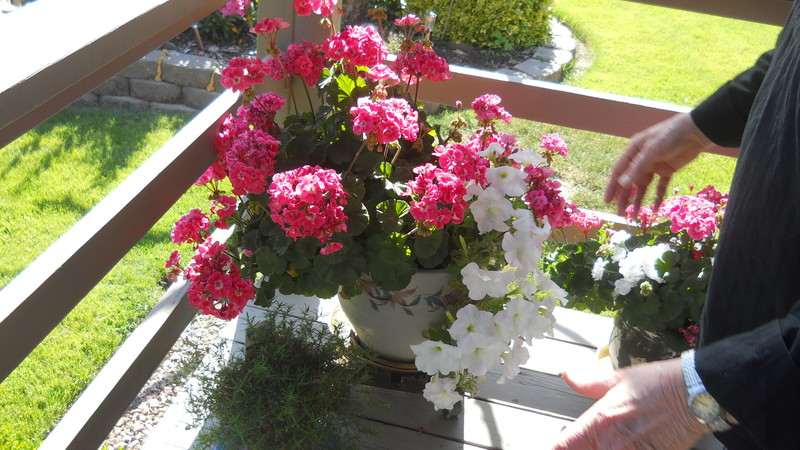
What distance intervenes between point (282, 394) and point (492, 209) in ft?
1.89

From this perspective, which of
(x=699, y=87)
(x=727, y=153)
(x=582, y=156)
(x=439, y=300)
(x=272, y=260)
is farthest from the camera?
(x=699, y=87)

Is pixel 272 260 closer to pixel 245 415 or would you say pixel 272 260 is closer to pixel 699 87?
pixel 245 415

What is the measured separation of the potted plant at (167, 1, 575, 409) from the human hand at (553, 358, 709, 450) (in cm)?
51

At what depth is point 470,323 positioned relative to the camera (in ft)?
4.55

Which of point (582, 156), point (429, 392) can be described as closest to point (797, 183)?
point (429, 392)

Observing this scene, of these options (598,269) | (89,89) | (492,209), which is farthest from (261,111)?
(598,269)

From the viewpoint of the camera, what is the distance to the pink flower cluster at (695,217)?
1544mm

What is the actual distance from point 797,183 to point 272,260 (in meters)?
0.95

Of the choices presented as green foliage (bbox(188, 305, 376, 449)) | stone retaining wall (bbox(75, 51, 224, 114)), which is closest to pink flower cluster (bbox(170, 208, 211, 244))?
green foliage (bbox(188, 305, 376, 449))

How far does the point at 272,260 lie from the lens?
4.59ft

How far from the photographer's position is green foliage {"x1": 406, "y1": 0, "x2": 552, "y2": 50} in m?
4.61

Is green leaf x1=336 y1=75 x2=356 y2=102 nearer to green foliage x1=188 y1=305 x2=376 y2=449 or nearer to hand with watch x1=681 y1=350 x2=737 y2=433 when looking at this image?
green foliage x1=188 y1=305 x2=376 y2=449

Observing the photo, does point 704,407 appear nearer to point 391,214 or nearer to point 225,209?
point 391,214

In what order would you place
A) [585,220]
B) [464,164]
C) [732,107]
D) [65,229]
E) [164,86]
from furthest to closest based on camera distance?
[164,86], [65,229], [585,220], [464,164], [732,107]
